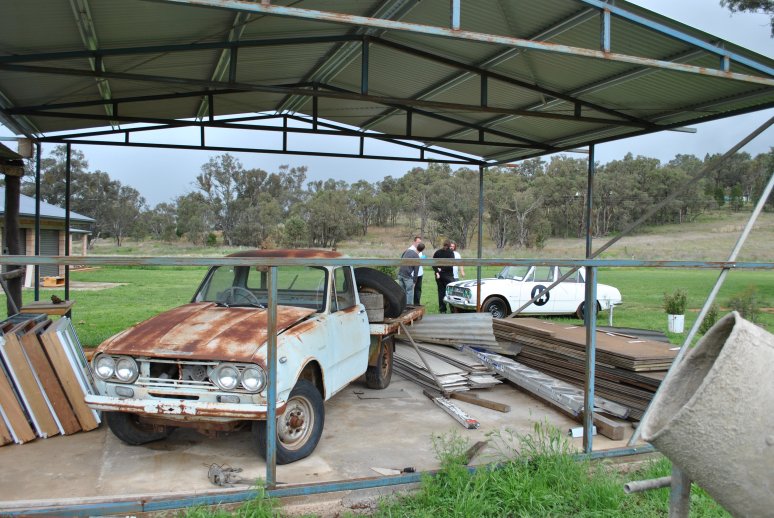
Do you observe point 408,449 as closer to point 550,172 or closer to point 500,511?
point 500,511

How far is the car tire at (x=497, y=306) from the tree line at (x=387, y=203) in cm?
3616

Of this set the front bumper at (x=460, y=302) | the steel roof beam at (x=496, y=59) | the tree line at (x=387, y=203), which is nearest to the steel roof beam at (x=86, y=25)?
the steel roof beam at (x=496, y=59)

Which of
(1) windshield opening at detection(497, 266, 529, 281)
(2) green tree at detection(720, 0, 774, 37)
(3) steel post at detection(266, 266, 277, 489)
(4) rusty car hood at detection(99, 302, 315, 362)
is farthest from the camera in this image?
(2) green tree at detection(720, 0, 774, 37)

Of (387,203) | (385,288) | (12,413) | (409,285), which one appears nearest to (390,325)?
(385,288)

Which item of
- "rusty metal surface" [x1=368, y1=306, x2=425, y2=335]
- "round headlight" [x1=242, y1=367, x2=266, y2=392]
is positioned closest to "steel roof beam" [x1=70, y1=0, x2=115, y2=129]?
"round headlight" [x1=242, y1=367, x2=266, y2=392]

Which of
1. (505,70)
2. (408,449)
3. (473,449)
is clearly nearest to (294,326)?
(408,449)

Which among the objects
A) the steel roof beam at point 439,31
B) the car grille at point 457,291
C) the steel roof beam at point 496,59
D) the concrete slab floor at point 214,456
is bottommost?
the concrete slab floor at point 214,456

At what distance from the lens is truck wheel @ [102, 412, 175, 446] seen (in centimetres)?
→ 479

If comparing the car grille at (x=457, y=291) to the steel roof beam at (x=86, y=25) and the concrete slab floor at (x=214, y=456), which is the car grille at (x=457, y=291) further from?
the steel roof beam at (x=86, y=25)

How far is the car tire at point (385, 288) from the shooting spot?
716 centimetres

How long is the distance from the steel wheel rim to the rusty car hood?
0.62 meters

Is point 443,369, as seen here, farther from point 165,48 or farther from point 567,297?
point 567,297

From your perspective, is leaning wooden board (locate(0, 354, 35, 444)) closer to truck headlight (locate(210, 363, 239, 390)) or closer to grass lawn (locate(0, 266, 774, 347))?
truck headlight (locate(210, 363, 239, 390))

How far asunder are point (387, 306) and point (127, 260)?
3.96m
